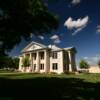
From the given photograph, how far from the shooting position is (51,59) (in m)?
50.0

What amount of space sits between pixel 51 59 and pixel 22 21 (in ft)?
118

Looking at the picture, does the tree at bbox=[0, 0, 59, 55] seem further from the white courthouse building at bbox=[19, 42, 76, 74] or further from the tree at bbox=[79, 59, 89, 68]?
the tree at bbox=[79, 59, 89, 68]

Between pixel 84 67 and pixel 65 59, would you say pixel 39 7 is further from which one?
pixel 84 67

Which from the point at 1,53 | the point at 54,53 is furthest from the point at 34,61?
the point at 1,53

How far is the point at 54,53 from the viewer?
4959 cm

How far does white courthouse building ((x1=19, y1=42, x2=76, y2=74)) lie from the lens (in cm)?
4819

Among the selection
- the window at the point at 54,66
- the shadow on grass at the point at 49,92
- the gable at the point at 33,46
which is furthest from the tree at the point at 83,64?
the shadow on grass at the point at 49,92

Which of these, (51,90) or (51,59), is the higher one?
(51,59)

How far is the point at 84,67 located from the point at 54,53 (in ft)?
64.9

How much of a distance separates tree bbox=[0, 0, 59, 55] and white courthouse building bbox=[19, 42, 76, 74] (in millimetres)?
31550

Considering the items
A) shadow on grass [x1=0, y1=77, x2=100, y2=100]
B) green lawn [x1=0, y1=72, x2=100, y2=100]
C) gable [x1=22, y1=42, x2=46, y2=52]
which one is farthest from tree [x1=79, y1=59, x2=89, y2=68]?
shadow on grass [x1=0, y1=77, x2=100, y2=100]

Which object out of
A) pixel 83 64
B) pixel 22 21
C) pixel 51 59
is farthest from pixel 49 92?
pixel 83 64

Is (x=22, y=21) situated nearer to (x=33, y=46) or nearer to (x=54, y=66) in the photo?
(x=54, y=66)

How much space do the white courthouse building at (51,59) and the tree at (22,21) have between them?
31550 millimetres
